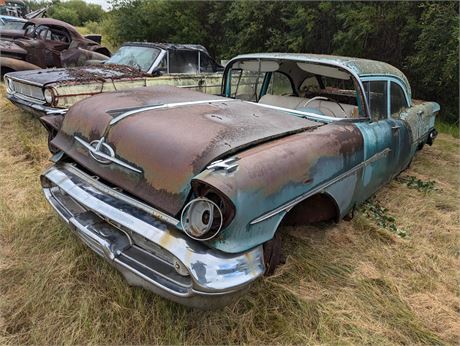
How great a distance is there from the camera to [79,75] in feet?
18.3

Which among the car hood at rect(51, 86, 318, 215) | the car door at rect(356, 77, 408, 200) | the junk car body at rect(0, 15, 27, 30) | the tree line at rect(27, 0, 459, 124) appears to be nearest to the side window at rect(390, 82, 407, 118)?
the car door at rect(356, 77, 408, 200)

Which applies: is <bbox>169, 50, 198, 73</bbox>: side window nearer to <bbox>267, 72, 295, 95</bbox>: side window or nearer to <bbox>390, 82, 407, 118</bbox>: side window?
<bbox>267, 72, 295, 95</bbox>: side window

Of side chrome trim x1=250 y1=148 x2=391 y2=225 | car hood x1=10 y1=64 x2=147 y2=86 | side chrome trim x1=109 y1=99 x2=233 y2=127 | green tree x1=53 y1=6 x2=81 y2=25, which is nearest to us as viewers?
side chrome trim x1=250 y1=148 x2=391 y2=225

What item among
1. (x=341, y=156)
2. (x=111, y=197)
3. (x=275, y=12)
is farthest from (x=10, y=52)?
(x=341, y=156)

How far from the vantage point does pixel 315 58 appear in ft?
11.4

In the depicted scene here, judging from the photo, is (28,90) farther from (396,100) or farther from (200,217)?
(396,100)

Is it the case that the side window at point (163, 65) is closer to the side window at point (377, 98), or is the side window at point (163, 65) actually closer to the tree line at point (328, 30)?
the side window at point (377, 98)

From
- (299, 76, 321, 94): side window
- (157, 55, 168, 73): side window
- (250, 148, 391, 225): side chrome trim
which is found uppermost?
(299, 76, 321, 94): side window

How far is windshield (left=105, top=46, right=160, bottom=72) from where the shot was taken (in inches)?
260

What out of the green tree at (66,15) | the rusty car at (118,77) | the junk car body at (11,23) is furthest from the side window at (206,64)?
the green tree at (66,15)

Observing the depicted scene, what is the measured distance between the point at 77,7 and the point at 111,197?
48755mm

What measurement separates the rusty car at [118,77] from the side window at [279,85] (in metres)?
2.54

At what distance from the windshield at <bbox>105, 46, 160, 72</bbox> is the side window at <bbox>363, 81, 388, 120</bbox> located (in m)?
4.24

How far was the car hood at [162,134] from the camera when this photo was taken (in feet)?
6.87
